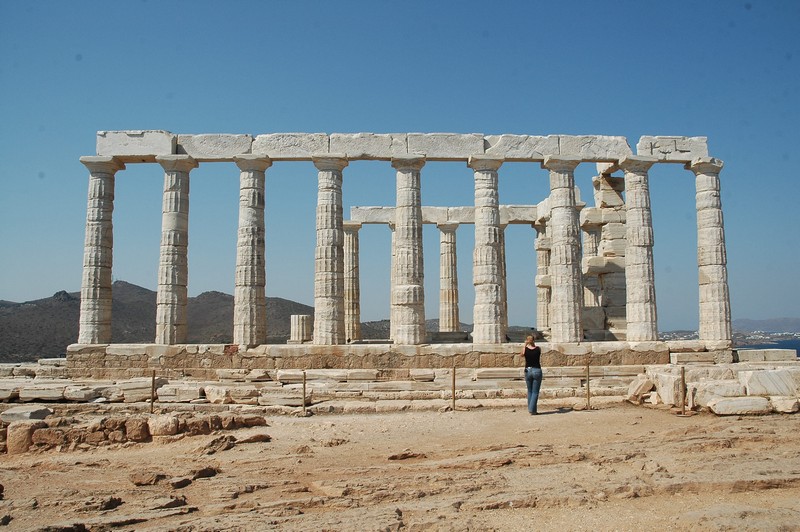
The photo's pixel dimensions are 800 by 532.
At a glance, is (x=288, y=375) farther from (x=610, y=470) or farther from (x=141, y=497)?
(x=610, y=470)

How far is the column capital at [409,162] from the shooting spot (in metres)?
19.8

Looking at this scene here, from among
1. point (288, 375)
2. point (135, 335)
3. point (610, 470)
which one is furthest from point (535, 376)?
point (135, 335)

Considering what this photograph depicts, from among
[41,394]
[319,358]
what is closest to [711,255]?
[319,358]

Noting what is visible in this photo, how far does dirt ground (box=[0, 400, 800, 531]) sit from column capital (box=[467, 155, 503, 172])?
31.4ft

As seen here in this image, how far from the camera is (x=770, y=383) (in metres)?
13.6

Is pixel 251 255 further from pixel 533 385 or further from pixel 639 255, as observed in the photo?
pixel 639 255

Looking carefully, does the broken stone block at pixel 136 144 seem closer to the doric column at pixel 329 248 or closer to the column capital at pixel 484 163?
the doric column at pixel 329 248

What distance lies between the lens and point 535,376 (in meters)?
14.8

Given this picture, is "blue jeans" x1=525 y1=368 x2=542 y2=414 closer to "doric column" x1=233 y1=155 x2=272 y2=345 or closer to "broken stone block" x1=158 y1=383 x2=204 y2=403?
"broken stone block" x1=158 y1=383 x2=204 y2=403

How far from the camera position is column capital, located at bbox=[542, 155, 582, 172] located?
2019cm

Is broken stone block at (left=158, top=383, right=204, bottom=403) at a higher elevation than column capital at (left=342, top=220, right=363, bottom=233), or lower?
lower

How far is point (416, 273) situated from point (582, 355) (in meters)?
5.60

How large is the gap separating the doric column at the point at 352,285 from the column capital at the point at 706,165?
46.0 feet

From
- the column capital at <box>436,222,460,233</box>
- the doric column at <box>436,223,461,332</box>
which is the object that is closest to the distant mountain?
the doric column at <box>436,223,461,332</box>
